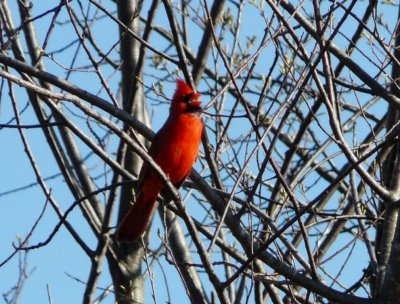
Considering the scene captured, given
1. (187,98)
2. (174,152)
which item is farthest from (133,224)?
(187,98)

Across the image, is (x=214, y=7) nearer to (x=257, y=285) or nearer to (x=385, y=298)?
(x=257, y=285)

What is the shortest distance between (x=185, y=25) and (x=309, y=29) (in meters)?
2.41

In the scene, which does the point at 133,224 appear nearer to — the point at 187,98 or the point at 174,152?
the point at 174,152

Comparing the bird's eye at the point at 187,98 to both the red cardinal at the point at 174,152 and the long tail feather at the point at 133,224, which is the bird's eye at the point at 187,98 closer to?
the red cardinal at the point at 174,152

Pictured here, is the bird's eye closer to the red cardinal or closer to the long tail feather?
the red cardinal

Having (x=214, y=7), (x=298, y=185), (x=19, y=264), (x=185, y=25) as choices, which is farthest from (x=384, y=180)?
(x=185, y=25)

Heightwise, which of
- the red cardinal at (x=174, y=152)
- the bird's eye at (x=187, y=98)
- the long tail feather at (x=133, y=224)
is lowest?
the long tail feather at (x=133, y=224)

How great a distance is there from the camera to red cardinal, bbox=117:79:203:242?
4934mm

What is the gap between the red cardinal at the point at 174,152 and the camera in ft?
16.2

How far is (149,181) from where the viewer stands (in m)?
4.88

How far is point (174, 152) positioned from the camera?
5051 millimetres

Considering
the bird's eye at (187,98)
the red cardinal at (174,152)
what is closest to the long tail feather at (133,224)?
the red cardinal at (174,152)

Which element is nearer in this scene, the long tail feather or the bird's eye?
the long tail feather

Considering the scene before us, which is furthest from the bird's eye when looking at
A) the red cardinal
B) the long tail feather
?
the long tail feather
